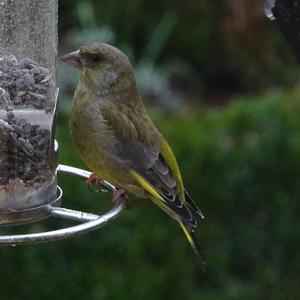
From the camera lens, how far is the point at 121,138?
4.89 m

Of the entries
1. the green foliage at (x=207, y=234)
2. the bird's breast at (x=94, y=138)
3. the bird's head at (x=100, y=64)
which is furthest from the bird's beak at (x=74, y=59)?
the green foliage at (x=207, y=234)

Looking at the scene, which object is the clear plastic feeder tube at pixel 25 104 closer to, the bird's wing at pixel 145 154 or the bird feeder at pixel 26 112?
the bird feeder at pixel 26 112

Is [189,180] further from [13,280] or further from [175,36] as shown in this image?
[175,36]

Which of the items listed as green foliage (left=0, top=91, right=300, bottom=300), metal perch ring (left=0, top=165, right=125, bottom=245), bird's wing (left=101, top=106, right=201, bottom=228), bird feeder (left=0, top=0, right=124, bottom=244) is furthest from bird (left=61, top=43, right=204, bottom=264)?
green foliage (left=0, top=91, right=300, bottom=300)

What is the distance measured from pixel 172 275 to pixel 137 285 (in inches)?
10.1

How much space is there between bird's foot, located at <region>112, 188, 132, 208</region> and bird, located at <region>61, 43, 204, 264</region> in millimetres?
12

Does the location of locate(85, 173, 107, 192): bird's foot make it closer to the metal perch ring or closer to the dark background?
the metal perch ring

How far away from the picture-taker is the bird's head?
4715mm

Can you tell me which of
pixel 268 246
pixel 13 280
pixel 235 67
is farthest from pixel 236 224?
pixel 235 67

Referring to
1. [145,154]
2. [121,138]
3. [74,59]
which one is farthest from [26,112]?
[145,154]

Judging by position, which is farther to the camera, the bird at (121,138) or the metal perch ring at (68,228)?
the bird at (121,138)

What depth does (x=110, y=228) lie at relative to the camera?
274 inches

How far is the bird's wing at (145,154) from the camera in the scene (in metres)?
4.86

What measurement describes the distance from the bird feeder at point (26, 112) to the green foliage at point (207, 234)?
7.17ft
